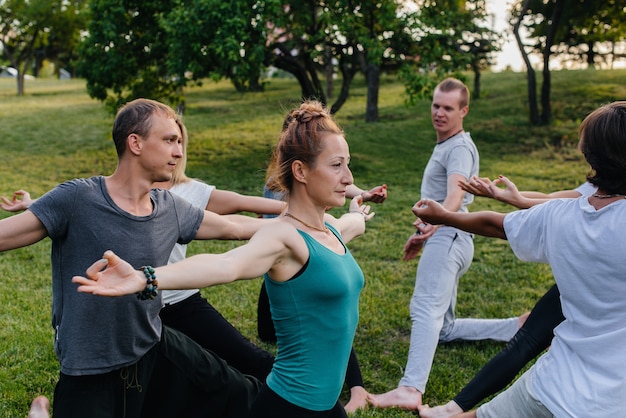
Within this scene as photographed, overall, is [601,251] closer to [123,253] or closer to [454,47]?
[123,253]

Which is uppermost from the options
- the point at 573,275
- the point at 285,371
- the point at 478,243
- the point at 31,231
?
the point at 31,231

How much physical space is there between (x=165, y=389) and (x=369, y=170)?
11.7 meters

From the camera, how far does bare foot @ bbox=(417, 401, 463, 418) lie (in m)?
4.33

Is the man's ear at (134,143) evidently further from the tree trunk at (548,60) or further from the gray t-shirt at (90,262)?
the tree trunk at (548,60)

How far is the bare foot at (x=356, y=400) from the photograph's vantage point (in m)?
4.63

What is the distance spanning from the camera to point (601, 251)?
2789 mm

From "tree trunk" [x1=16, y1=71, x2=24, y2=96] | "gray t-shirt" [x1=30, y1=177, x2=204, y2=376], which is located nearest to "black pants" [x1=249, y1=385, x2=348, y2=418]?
"gray t-shirt" [x1=30, y1=177, x2=204, y2=376]

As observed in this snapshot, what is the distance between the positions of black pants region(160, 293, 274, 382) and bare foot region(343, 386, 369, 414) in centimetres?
70

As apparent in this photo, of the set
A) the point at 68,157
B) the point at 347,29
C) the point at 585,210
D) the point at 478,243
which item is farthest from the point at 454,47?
the point at 585,210

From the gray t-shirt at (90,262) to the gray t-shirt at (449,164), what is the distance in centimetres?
259

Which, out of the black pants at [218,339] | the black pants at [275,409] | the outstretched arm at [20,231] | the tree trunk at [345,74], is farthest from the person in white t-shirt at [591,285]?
the tree trunk at [345,74]

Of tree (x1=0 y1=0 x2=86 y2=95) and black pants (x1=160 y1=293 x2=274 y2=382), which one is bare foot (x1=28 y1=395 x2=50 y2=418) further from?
tree (x1=0 y1=0 x2=86 y2=95)

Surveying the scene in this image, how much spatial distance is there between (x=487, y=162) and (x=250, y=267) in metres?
13.8

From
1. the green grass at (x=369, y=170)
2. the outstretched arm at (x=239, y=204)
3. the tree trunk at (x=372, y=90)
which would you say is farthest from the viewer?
the tree trunk at (x=372, y=90)
